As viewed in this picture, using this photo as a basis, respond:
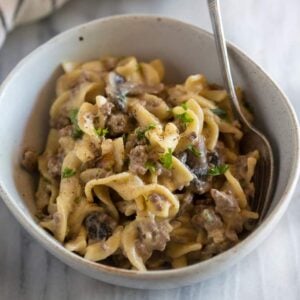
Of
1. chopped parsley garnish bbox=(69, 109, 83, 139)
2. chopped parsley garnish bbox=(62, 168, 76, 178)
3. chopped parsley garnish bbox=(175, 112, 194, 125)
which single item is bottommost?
chopped parsley garnish bbox=(62, 168, 76, 178)

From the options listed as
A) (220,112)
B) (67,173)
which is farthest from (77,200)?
(220,112)

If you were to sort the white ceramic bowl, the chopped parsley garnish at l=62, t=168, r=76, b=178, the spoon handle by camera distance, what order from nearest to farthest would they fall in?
1. the white ceramic bowl
2. the chopped parsley garnish at l=62, t=168, r=76, b=178
3. the spoon handle

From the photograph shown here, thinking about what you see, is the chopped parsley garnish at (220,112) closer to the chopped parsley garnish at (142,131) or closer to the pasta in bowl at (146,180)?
the pasta in bowl at (146,180)

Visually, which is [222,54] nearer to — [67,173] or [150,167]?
[150,167]

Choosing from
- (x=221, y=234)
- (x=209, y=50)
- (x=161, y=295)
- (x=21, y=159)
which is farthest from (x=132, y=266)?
(x=209, y=50)

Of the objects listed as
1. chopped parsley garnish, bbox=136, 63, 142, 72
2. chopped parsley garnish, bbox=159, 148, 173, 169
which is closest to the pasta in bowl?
chopped parsley garnish, bbox=159, 148, 173, 169

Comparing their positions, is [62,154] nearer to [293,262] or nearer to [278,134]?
[278,134]

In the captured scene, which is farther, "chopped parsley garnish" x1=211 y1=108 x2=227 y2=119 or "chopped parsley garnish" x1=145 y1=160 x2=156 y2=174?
"chopped parsley garnish" x1=211 y1=108 x2=227 y2=119

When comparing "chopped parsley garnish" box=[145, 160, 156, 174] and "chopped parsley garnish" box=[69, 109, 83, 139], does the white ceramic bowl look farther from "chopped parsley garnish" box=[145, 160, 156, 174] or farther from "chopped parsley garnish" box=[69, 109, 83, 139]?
"chopped parsley garnish" box=[145, 160, 156, 174]

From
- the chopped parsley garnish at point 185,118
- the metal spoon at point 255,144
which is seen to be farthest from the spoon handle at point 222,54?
the chopped parsley garnish at point 185,118
